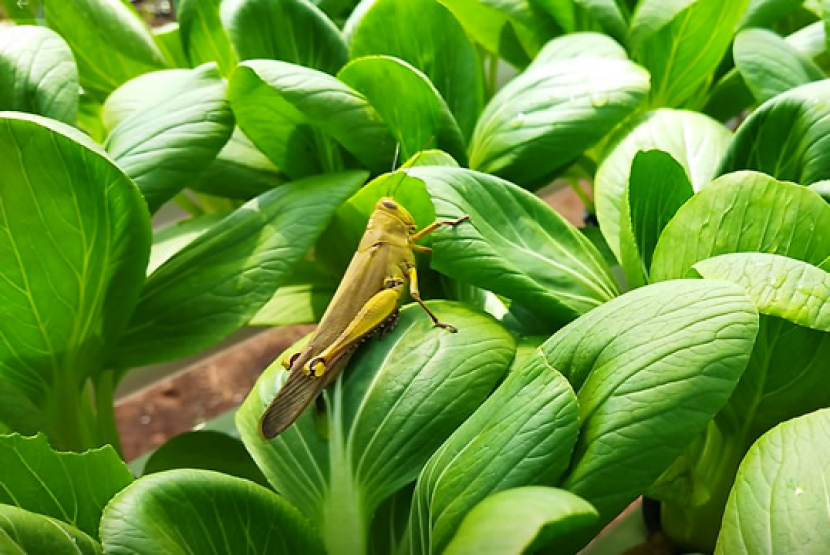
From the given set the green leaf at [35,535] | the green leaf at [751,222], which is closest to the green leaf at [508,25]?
the green leaf at [751,222]

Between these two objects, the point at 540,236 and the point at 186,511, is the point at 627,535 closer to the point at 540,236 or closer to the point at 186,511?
the point at 540,236

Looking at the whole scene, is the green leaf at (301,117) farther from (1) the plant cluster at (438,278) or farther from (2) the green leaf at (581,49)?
(2) the green leaf at (581,49)

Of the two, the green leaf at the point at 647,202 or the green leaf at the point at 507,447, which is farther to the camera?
the green leaf at the point at 647,202

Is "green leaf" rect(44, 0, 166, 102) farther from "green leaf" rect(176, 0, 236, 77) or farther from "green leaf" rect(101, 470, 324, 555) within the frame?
"green leaf" rect(101, 470, 324, 555)

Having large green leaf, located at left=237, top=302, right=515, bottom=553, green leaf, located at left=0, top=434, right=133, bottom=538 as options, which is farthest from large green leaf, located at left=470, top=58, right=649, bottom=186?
green leaf, located at left=0, top=434, right=133, bottom=538

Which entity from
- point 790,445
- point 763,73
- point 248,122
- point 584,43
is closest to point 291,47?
point 248,122

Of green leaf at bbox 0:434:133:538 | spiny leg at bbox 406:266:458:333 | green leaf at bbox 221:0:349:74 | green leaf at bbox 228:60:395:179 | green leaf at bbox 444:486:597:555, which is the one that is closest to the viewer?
green leaf at bbox 444:486:597:555

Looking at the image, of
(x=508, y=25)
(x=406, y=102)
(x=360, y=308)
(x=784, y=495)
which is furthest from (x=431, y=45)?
(x=784, y=495)
